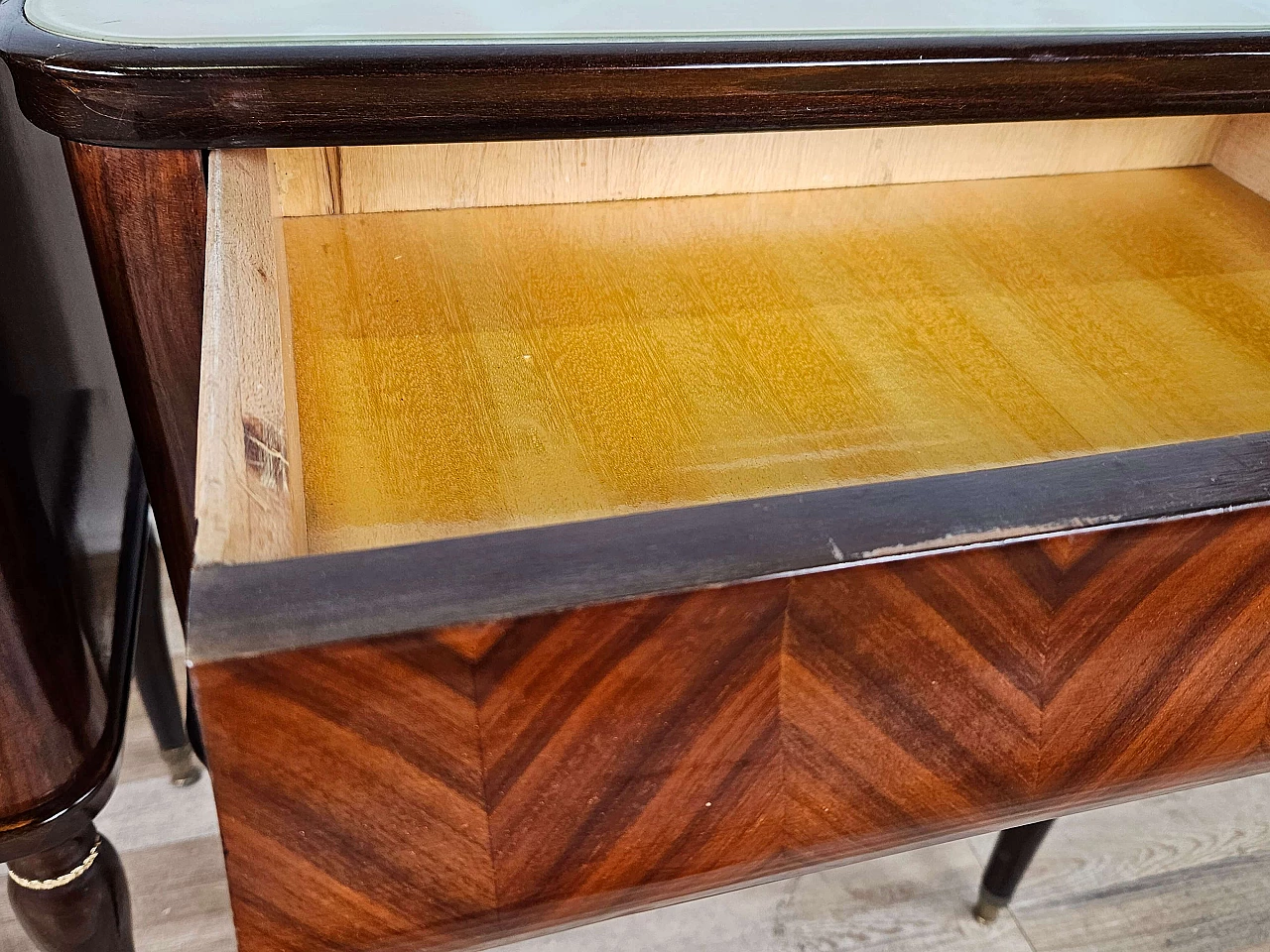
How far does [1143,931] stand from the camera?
2.62ft

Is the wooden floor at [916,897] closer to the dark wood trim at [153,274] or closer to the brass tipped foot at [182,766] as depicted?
the brass tipped foot at [182,766]

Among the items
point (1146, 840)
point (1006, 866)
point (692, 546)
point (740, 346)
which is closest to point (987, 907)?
point (1006, 866)

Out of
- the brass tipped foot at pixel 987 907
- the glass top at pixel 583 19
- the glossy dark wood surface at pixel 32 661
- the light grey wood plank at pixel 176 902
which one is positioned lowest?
the light grey wood plank at pixel 176 902

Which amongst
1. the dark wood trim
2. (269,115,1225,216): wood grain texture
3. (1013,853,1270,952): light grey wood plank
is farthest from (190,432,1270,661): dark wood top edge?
(1013,853,1270,952): light grey wood plank

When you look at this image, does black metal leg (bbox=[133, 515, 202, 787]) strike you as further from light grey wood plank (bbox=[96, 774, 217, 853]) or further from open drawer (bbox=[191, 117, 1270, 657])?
open drawer (bbox=[191, 117, 1270, 657])

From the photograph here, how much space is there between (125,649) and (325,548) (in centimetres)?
31

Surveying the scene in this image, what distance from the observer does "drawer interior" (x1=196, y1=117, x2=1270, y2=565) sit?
0.39 metres

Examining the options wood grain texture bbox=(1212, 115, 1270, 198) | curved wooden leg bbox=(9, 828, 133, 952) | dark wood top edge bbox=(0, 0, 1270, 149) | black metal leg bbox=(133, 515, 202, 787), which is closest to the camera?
dark wood top edge bbox=(0, 0, 1270, 149)

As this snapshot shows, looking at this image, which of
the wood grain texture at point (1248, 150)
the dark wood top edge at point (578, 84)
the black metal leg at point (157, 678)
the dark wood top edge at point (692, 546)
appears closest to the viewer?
the dark wood top edge at point (692, 546)

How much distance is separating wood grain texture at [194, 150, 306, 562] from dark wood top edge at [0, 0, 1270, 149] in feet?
0.09

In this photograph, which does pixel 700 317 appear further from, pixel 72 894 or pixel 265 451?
pixel 72 894

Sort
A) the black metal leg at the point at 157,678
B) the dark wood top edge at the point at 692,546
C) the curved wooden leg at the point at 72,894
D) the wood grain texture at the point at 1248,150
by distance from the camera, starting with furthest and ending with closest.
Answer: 1. the black metal leg at the point at 157,678
2. the wood grain texture at the point at 1248,150
3. the curved wooden leg at the point at 72,894
4. the dark wood top edge at the point at 692,546

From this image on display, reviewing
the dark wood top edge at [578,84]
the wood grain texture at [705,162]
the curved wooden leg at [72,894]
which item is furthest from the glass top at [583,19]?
the curved wooden leg at [72,894]

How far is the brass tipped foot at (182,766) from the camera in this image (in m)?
0.83
